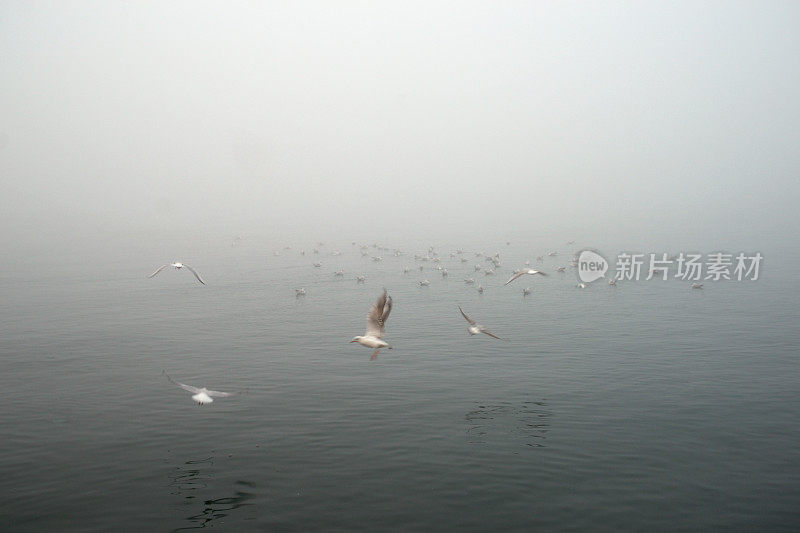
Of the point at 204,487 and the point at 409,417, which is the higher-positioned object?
the point at 409,417

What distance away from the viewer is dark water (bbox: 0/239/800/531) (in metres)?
30.0

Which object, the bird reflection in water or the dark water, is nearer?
the bird reflection in water

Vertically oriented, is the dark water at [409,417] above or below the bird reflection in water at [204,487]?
above

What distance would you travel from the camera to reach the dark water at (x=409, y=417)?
29969 millimetres

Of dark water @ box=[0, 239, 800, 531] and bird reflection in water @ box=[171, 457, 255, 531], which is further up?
dark water @ box=[0, 239, 800, 531]

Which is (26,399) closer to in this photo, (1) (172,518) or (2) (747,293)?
(1) (172,518)

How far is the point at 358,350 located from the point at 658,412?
27.4 metres

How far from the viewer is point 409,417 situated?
41.4 meters

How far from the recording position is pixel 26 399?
1834 inches

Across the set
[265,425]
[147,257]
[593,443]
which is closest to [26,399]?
[265,425]

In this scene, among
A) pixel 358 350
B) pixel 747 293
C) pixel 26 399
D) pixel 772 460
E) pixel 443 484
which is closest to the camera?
pixel 443 484

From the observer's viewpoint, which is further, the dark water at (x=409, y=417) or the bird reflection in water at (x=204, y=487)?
the dark water at (x=409, y=417)

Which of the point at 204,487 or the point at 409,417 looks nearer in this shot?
the point at 204,487

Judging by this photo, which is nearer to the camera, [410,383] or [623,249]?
[410,383]
